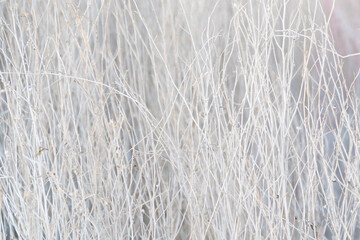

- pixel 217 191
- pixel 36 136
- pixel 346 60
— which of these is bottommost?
pixel 217 191

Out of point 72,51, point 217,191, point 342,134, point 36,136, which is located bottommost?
point 217,191

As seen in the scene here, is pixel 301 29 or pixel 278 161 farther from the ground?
pixel 301 29

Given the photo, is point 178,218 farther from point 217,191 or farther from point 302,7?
point 302,7

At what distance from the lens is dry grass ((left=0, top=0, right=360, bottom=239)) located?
4.60 ft

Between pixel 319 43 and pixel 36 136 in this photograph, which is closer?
pixel 36 136

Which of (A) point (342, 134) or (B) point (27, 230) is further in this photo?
(A) point (342, 134)

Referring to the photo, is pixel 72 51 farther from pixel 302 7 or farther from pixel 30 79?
pixel 302 7

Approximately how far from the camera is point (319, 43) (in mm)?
1504

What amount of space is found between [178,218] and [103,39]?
0.69m

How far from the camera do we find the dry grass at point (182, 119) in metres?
1.40

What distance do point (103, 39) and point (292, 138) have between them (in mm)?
761

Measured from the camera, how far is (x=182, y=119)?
4.94ft

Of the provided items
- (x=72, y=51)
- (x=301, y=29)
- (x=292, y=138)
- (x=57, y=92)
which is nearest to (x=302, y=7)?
(x=301, y=29)

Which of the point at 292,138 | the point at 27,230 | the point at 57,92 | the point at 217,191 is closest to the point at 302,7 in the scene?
the point at 292,138
